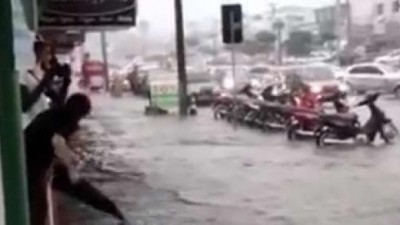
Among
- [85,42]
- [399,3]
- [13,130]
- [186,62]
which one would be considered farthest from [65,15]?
[13,130]

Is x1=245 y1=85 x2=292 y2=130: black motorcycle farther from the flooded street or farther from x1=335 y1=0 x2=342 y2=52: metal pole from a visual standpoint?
x1=335 y1=0 x2=342 y2=52: metal pole

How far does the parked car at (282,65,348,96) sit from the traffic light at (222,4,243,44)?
271 millimetres

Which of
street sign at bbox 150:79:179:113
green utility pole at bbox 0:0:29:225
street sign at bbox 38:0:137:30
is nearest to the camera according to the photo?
green utility pole at bbox 0:0:29:225

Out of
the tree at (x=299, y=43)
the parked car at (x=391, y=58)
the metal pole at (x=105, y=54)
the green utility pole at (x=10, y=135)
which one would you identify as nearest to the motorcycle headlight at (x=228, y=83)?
the tree at (x=299, y=43)

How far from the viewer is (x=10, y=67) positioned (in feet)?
5.59

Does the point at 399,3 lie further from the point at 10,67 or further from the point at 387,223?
the point at 10,67

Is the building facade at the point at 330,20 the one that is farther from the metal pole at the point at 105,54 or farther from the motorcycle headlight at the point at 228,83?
the metal pole at the point at 105,54

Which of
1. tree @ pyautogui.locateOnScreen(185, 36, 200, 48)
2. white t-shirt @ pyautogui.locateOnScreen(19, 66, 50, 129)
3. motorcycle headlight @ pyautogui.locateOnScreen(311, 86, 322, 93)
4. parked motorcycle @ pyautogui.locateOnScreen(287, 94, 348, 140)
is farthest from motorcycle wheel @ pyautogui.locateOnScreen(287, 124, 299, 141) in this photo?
white t-shirt @ pyautogui.locateOnScreen(19, 66, 50, 129)

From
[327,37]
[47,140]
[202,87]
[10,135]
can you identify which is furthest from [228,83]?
[10,135]

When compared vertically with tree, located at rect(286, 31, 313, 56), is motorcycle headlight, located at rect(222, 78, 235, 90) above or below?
below

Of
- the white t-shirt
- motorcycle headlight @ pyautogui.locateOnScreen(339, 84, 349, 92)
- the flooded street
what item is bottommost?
the flooded street

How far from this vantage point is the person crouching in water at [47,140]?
8.57ft

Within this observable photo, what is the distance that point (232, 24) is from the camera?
3896mm

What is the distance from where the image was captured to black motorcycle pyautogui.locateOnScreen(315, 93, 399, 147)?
3.90m
